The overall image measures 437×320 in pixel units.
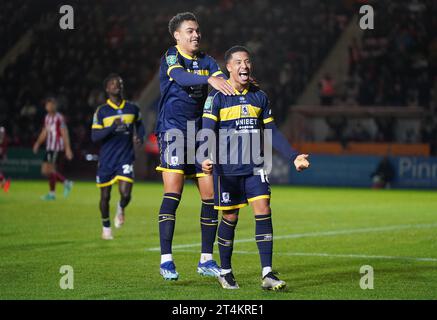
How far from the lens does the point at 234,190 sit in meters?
8.67

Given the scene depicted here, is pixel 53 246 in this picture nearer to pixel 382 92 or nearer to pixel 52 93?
pixel 382 92

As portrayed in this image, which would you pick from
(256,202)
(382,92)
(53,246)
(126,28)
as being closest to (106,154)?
(53,246)

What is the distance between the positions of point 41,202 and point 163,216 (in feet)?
39.0

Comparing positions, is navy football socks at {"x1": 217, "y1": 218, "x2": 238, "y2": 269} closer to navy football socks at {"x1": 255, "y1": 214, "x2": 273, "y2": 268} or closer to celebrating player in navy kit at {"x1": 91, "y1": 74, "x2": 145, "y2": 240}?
navy football socks at {"x1": 255, "y1": 214, "x2": 273, "y2": 268}

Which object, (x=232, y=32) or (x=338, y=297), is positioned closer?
(x=338, y=297)

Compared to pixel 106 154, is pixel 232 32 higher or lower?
higher

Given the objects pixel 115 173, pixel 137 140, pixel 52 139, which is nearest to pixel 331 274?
pixel 137 140

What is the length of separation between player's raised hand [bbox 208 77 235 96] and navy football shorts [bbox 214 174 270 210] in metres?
0.79

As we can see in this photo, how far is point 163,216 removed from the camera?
30.8 feet

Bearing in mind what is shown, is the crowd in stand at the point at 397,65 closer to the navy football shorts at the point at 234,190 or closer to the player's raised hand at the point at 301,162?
the navy football shorts at the point at 234,190

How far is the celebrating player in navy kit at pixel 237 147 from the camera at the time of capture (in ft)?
28.0

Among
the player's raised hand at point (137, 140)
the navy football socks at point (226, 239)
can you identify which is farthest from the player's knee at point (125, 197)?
the navy football socks at point (226, 239)

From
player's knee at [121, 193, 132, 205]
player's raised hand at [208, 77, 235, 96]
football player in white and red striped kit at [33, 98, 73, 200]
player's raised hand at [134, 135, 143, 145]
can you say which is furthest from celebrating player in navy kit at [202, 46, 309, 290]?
football player in white and red striped kit at [33, 98, 73, 200]
